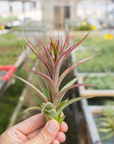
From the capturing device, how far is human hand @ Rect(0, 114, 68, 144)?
62cm

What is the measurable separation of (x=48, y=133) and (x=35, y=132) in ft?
A: 0.53

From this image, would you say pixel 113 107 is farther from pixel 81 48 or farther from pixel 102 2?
pixel 102 2

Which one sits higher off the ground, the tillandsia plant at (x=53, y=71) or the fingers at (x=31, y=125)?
the tillandsia plant at (x=53, y=71)

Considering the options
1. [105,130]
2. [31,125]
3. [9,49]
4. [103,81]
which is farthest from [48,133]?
[9,49]

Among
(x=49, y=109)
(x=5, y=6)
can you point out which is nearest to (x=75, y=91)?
(x=49, y=109)

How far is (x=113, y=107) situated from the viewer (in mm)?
1765

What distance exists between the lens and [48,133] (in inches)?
24.6

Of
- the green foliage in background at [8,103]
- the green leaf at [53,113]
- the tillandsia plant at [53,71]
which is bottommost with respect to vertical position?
the green foliage in background at [8,103]

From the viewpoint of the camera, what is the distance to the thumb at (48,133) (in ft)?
1.96

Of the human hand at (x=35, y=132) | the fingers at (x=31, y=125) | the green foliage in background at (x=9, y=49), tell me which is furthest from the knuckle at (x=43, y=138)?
the green foliage in background at (x=9, y=49)

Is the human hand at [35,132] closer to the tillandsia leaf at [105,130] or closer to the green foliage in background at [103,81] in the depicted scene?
the tillandsia leaf at [105,130]

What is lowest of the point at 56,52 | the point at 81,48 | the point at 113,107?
the point at 113,107

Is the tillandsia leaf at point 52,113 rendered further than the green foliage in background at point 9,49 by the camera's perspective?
No

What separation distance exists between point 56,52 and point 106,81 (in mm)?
1754
